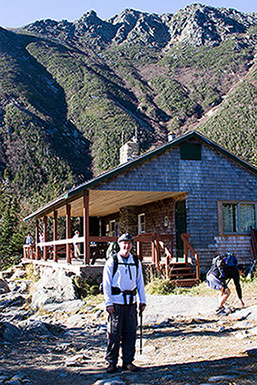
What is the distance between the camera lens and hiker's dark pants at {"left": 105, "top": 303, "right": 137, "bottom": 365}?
236 inches

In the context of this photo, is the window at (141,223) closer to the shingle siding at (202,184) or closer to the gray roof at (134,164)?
the shingle siding at (202,184)

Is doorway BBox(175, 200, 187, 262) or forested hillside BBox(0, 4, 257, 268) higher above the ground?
forested hillside BBox(0, 4, 257, 268)

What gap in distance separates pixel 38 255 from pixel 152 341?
589 inches

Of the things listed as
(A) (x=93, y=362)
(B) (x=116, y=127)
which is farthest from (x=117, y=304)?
(B) (x=116, y=127)

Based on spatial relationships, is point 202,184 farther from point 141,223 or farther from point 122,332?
point 122,332

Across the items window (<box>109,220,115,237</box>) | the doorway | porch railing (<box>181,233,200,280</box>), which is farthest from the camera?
window (<box>109,220,115,237</box>)

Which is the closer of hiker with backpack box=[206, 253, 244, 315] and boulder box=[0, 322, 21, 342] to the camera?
boulder box=[0, 322, 21, 342]

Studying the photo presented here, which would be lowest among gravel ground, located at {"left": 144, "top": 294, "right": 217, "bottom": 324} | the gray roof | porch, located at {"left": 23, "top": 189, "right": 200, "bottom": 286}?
gravel ground, located at {"left": 144, "top": 294, "right": 217, "bottom": 324}

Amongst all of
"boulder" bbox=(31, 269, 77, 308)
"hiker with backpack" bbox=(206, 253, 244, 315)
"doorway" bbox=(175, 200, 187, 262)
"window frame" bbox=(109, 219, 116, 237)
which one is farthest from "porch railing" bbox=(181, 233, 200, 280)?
"window frame" bbox=(109, 219, 116, 237)

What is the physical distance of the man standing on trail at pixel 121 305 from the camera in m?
5.99

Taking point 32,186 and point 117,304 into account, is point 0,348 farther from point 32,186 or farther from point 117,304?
point 32,186

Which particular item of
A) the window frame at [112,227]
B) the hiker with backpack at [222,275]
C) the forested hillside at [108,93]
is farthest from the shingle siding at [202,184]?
the forested hillside at [108,93]

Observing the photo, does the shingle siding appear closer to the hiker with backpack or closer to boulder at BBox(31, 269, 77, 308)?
boulder at BBox(31, 269, 77, 308)

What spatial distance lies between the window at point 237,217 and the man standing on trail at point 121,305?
10652mm
